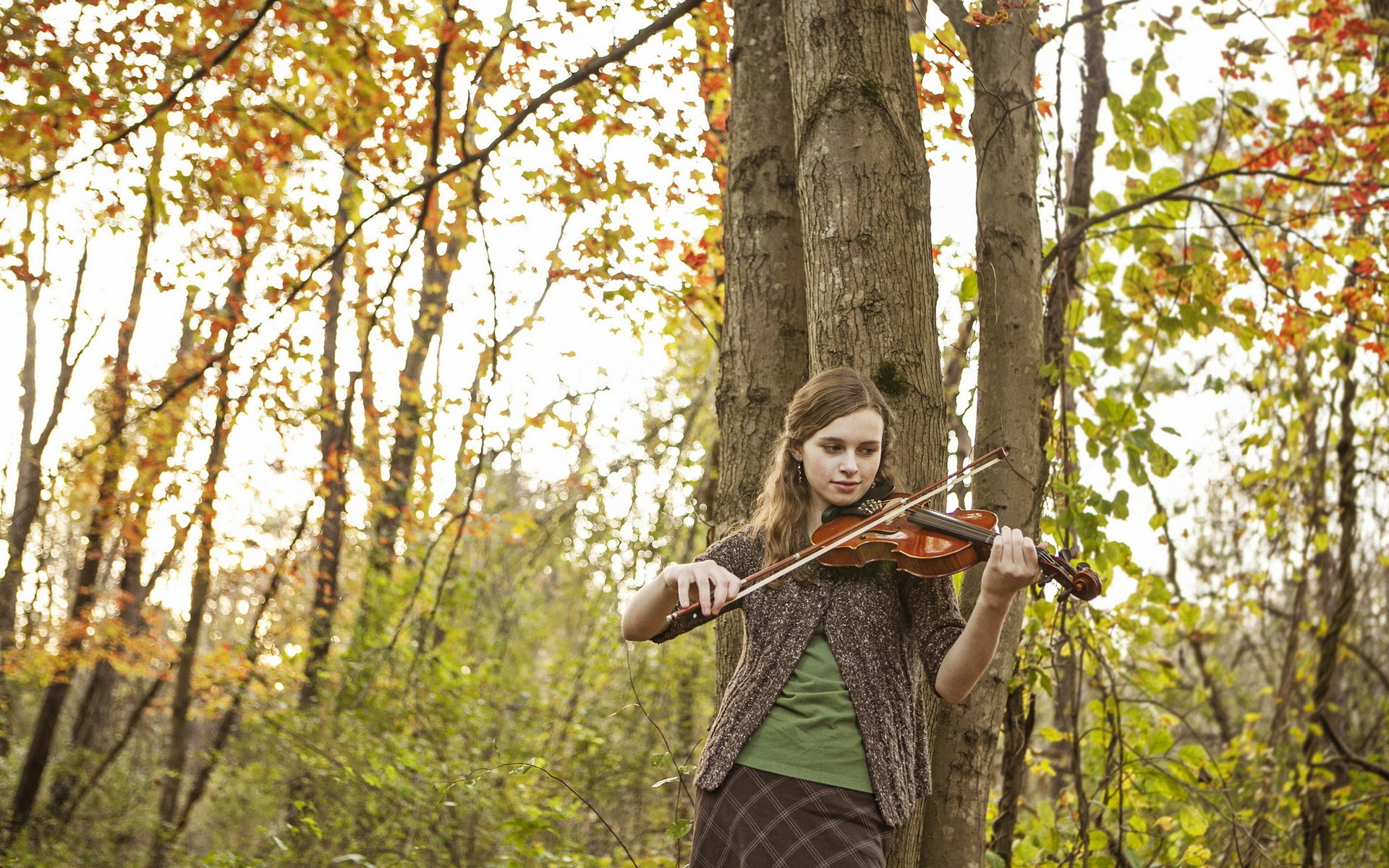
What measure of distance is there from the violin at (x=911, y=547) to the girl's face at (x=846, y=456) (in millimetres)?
49

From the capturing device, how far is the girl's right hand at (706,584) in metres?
1.98

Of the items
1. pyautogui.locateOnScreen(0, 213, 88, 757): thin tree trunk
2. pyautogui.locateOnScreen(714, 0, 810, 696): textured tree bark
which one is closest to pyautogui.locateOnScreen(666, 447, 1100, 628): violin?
pyautogui.locateOnScreen(714, 0, 810, 696): textured tree bark

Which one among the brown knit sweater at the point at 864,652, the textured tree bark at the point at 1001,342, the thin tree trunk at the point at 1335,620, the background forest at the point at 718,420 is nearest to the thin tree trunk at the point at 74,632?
the background forest at the point at 718,420

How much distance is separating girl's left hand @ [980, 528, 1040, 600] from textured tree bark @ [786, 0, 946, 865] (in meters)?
0.52

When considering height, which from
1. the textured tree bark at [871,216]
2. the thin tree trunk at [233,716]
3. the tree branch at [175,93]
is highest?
the tree branch at [175,93]

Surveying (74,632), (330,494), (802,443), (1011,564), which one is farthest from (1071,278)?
(74,632)

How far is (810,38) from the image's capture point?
2.76 m

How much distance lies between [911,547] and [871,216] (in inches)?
34.2

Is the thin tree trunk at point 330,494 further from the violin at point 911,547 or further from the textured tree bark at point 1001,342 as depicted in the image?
the violin at point 911,547

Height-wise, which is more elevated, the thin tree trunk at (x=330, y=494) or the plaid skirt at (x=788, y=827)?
the thin tree trunk at (x=330, y=494)

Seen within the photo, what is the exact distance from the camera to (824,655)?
2.16 m

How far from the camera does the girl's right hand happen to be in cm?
198

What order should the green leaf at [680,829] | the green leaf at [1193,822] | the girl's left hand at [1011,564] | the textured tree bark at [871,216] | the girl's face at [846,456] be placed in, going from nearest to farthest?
1. the girl's left hand at [1011,564]
2. the girl's face at [846,456]
3. the textured tree bark at [871,216]
4. the green leaf at [680,829]
5. the green leaf at [1193,822]

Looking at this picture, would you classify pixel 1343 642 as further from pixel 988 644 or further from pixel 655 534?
pixel 988 644
